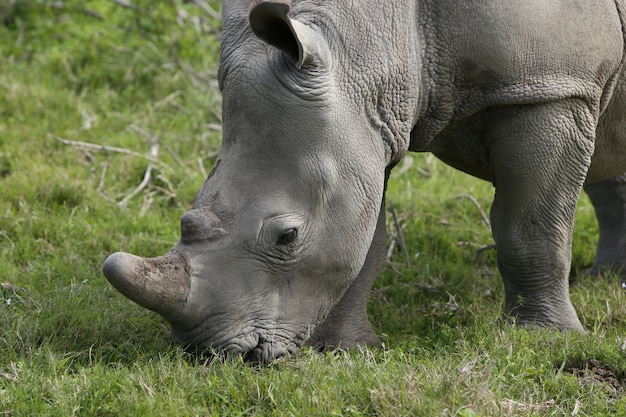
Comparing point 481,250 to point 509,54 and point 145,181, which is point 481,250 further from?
point 145,181

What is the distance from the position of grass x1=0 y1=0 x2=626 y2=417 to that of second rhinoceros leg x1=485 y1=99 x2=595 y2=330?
0.24 meters

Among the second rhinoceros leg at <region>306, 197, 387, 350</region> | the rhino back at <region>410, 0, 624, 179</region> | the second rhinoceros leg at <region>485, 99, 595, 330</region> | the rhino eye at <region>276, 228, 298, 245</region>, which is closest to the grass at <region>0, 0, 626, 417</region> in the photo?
the second rhinoceros leg at <region>306, 197, 387, 350</region>

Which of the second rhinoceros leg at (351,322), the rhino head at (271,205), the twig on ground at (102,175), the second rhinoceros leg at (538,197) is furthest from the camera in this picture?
the twig on ground at (102,175)

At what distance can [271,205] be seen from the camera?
14.5 feet

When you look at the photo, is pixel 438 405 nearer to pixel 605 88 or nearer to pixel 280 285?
pixel 280 285

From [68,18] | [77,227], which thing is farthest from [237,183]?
[68,18]

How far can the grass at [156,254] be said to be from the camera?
13.6ft

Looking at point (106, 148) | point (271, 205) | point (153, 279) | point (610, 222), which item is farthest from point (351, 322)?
point (106, 148)

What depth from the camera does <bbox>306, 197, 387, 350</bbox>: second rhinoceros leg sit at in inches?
210

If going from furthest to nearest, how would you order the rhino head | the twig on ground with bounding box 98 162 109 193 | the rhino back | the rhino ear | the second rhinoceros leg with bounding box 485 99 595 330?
the twig on ground with bounding box 98 162 109 193
the second rhinoceros leg with bounding box 485 99 595 330
the rhino back
the rhino head
the rhino ear

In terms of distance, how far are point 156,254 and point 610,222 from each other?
2.89 m

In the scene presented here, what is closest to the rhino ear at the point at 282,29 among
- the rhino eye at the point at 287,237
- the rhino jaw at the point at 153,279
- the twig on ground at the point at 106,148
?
the rhino eye at the point at 287,237

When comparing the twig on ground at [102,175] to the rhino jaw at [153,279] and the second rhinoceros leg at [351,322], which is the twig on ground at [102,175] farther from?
the rhino jaw at [153,279]

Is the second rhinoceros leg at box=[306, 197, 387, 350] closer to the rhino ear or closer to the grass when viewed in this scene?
the grass
